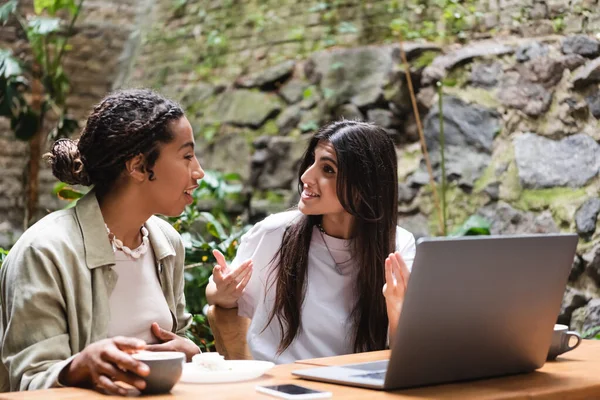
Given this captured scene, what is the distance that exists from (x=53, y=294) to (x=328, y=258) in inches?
38.0

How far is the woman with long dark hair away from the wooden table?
563mm

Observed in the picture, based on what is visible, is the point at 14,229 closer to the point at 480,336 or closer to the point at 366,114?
the point at 366,114

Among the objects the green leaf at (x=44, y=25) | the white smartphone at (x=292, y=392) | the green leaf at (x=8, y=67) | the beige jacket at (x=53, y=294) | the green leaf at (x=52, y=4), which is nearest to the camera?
the white smartphone at (x=292, y=392)

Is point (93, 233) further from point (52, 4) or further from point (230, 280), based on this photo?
point (52, 4)

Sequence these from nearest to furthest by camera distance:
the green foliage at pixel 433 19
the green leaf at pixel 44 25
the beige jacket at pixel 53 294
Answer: the beige jacket at pixel 53 294
the green foliage at pixel 433 19
the green leaf at pixel 44 25

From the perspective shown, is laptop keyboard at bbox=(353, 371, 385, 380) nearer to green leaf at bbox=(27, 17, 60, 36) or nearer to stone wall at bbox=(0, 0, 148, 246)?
green leaf at bbox=(27, 17, 60, 36)

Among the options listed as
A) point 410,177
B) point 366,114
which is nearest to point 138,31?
point 366,114

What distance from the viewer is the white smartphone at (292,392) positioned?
1325 mm

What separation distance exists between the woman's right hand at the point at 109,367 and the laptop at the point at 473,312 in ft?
1.12

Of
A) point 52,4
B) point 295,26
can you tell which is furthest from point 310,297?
point 52,4

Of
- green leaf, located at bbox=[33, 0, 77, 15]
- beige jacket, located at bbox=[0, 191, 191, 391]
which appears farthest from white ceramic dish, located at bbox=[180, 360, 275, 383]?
green leaf, located at bbox=[33, 0, 77, 15]

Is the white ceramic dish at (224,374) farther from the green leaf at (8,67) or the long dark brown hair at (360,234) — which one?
the green leaf at (8,67)

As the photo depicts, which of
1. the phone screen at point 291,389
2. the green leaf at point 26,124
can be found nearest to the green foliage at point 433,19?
the green leaf at point 26,124

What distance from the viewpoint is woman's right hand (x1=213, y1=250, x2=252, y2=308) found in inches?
84.5
